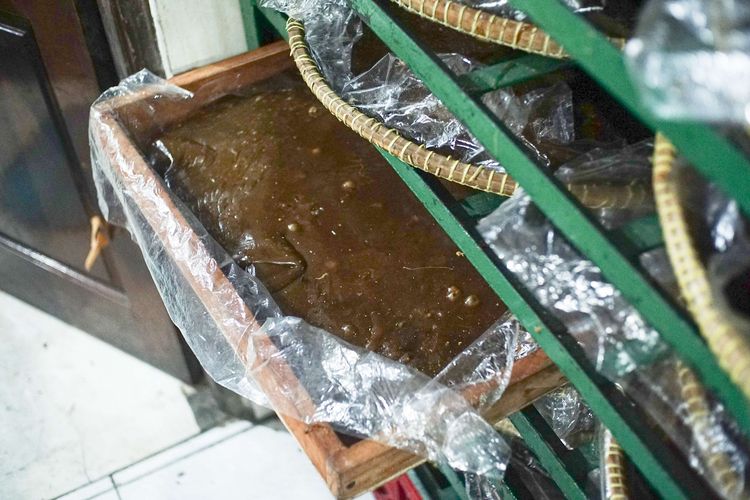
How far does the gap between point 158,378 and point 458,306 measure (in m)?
1.08

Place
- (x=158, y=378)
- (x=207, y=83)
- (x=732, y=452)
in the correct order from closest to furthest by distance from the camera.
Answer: (x=732, y=452) < (x=207, y=83) < (x=158, y=378)

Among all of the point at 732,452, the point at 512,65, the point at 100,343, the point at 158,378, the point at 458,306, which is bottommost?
the point at 732,452

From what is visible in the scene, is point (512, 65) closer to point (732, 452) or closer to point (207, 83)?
point (732, 452)

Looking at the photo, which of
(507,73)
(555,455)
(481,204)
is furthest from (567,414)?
(507,73)

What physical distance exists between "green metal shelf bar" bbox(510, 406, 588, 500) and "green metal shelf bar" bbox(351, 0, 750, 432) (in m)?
0.30

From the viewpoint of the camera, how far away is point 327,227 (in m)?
0.90

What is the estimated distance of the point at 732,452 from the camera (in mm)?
543

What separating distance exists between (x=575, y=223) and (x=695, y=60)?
0.50 ft

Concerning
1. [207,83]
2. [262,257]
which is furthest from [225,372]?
[207,83]

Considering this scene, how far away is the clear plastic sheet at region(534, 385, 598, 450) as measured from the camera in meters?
0.92

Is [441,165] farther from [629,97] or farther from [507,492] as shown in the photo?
[507,492]

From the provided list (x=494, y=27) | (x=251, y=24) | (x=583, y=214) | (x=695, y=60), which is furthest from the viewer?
(x=251, y=24)

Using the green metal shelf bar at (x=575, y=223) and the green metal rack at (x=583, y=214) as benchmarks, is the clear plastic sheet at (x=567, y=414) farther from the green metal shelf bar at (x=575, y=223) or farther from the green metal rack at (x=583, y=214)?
the green metal shelf bar at (x=575, y=223)

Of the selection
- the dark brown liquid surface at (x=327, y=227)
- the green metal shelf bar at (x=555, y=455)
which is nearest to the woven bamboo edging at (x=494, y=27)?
the dark brown liquid surface at (x=327, y=227)
